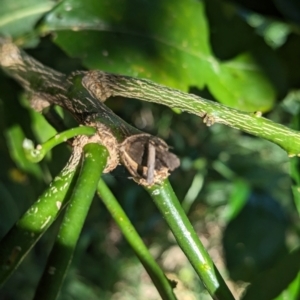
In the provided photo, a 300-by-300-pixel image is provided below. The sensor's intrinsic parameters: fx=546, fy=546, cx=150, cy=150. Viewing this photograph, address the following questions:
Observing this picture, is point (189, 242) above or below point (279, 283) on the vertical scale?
above

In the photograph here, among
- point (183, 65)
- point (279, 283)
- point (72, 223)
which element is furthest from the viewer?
point (183, 65)

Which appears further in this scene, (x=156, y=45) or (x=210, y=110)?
(x=156, y=45)

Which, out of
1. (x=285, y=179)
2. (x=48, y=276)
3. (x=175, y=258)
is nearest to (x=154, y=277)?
(x=48, y=276)

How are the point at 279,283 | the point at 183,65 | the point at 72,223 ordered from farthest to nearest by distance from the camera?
the point at 183,65 < the point at 279,283 < the point at 72,223

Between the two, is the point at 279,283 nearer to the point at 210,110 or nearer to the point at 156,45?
the point at 210,110

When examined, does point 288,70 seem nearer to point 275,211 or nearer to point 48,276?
point 275,211

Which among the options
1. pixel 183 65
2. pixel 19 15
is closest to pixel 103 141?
pixel 183 65
